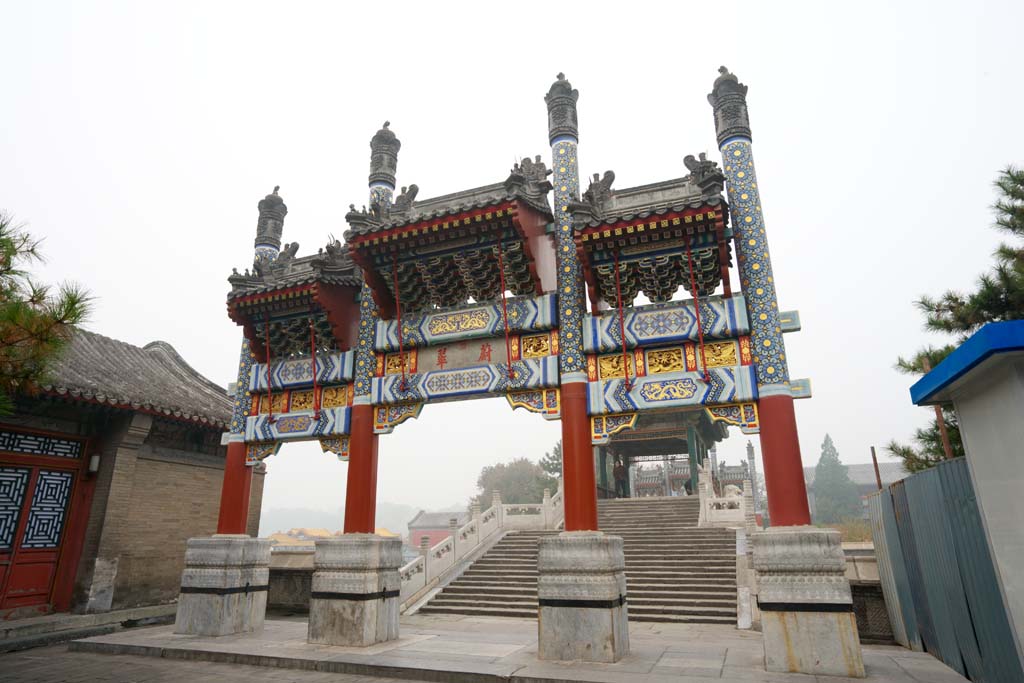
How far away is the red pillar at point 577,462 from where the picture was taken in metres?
8.38

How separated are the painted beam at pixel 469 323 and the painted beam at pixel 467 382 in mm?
560

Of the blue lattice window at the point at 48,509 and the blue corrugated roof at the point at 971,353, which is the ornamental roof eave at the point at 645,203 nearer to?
the blue corrugated roof at the point at 971,353

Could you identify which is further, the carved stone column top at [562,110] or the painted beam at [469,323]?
the carved stone column top at [562,110]

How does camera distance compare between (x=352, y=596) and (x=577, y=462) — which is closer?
(x=577, y=462)

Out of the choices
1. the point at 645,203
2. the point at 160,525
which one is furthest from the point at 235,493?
the point at 645,203

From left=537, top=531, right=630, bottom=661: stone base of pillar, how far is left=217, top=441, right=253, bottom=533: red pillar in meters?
6.18

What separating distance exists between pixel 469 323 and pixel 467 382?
1043 millimetres

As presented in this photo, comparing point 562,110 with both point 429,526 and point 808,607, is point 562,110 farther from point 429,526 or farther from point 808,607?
point 429,526

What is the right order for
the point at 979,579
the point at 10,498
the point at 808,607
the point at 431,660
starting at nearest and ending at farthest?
the point at 979,579 < the point at 808,607 < the point at 431,660 < the point at 10,498

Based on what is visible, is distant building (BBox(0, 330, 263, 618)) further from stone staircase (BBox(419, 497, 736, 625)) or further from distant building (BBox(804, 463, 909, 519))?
distant building (BBox(804, 463, 909, 519))

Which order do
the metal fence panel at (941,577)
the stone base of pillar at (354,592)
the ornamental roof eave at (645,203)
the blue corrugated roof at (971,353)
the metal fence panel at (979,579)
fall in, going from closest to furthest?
1. the blue corrugated roof at (971,353)
2. the metal fence panel at (979,579)
3. the metal fence panel at (941,577)
4. the ornamental roof eave at (645,203)
5. the stone base of pillar at (354,592)

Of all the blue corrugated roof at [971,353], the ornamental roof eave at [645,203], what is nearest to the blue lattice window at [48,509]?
the ornamental roof eave at [645,203]

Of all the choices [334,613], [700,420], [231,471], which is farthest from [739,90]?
[700,420]

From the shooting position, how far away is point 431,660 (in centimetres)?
785
